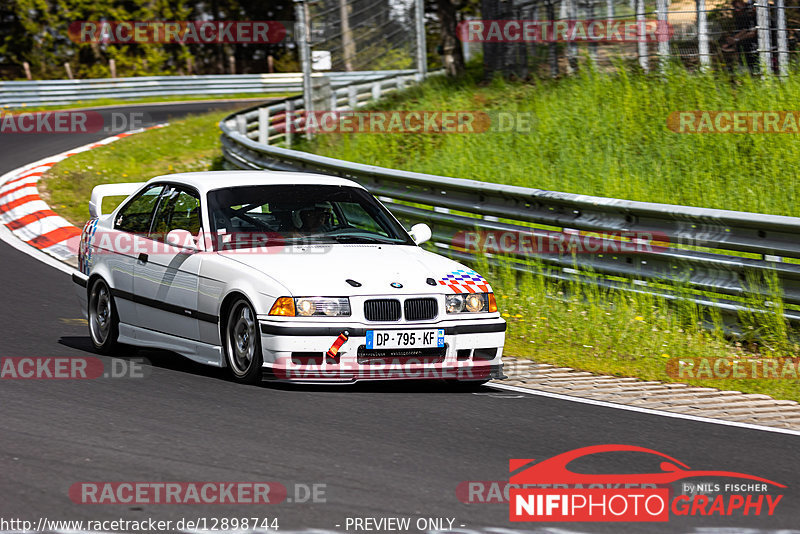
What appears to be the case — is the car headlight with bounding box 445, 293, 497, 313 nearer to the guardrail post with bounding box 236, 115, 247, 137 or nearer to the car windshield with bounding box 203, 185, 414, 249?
the car windshield with bounding box 203, 185, 414, 249

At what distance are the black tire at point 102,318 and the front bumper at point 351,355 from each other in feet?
6.52

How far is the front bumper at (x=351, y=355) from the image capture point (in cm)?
734

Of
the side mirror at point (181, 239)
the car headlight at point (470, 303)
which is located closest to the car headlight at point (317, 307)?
the car headlight at point (470, 303)

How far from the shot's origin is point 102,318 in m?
9.20

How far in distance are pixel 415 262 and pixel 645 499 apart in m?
3.09

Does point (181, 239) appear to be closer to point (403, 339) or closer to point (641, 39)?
point (403, 339)

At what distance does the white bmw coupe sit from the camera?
24.3 ft

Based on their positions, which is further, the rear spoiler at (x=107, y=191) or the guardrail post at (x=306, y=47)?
the guardrail post at (x=306, y=47)

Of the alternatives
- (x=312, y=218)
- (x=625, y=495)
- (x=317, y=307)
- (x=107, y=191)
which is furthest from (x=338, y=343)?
(x=107, y=191)

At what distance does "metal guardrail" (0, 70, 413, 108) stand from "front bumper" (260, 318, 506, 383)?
1161 inches

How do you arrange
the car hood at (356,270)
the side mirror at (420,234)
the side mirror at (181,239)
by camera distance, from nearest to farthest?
1. the car hood at (356,270)
2. the side mirror at (181,239)
3. the side mirror at (420,234)

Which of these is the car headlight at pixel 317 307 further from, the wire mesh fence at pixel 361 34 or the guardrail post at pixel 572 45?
the wire mesh fence at pixel 361 34

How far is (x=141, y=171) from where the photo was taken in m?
19.8

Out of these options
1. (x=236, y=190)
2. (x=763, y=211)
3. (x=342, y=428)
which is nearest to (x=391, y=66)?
(x=763, y=211)
